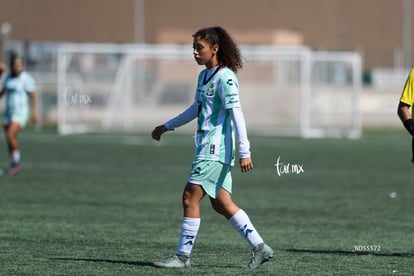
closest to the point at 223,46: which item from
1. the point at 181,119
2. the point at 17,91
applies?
the point at 181,119

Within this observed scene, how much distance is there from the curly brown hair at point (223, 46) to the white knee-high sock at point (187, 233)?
1346mm

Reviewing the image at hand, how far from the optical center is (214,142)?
364 inches

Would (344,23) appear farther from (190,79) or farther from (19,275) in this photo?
(19,275)

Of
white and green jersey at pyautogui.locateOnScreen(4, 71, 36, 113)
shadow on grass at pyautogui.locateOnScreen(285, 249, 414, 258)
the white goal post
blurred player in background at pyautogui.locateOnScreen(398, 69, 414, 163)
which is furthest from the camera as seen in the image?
the white goal post

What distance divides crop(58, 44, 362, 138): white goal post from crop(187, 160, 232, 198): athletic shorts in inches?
1003

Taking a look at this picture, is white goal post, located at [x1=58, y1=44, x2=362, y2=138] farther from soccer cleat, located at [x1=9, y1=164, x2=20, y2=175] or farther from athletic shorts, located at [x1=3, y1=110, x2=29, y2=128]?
soccer cleat, located at [x1=9, y1=164, x2=20, y2=175]

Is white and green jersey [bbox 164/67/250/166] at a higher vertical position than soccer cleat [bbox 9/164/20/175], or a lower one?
higher

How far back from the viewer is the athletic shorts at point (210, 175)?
9.20 meters

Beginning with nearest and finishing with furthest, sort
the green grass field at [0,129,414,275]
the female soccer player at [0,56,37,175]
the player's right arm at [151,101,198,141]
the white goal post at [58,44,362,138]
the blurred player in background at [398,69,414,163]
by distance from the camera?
1. the player's right arm at [151,101,198,141]
2. the green grass field at [0,129,414,275]
3. the blurred player in background at [398,69,414,163]
4. the female soccer player at [0,56,37,175]
5. the white goal post at [58,44,362,138]

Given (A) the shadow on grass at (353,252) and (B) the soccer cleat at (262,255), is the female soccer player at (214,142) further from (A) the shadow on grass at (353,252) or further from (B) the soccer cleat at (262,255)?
(A) the shadow on grass at (353,252)

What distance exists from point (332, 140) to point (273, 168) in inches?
406

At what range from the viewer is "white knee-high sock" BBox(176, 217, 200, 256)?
30.5 feet

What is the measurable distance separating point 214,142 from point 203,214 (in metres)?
5.46

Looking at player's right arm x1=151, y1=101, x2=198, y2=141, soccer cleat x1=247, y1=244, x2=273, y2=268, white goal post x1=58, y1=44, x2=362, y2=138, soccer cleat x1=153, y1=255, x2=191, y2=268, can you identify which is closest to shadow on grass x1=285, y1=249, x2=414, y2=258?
soccer cleat x1=247, y1=244, x2=273, y2=268
